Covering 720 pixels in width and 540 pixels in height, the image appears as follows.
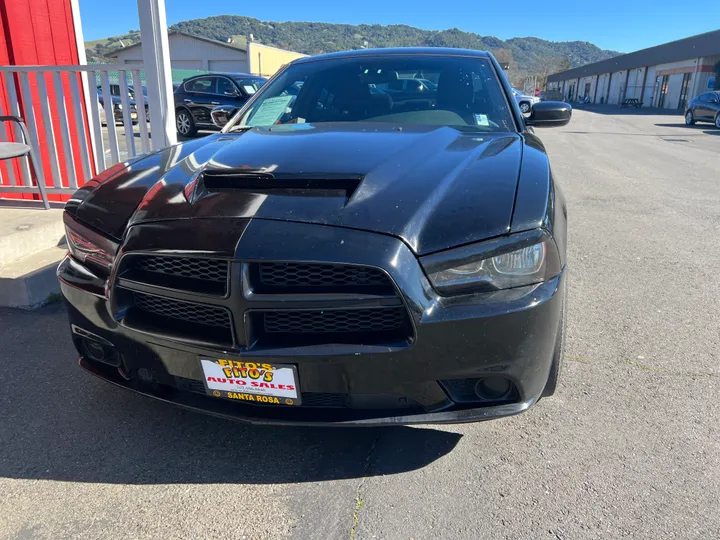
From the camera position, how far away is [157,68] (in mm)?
4750

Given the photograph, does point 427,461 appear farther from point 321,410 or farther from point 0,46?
point 0,46

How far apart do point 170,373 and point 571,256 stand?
12.7ft

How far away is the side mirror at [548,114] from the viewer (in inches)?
147

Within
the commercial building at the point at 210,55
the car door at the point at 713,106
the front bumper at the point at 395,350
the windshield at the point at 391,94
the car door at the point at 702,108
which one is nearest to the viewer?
the front bumper at the point at 395,350

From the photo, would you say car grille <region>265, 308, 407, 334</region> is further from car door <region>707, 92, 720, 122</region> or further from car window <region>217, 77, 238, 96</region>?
car door <region>707, 92, 720, 122</region>

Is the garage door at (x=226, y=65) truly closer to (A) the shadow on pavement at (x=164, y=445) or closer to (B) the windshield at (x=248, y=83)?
(B) the windshield at (x=248, y=83)

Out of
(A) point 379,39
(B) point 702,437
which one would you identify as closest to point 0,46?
(B) point 702,437

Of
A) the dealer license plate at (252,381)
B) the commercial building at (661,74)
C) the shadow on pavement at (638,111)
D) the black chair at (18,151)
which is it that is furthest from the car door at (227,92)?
the commercial building at (661,74)

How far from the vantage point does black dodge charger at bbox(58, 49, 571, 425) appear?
1781 mm

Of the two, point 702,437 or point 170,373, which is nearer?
point 170,373

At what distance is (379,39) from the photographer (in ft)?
358

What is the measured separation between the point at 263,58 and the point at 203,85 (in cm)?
2854

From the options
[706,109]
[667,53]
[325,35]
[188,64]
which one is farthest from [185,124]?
[325,35]

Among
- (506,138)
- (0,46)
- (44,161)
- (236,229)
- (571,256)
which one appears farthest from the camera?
(44,161)
